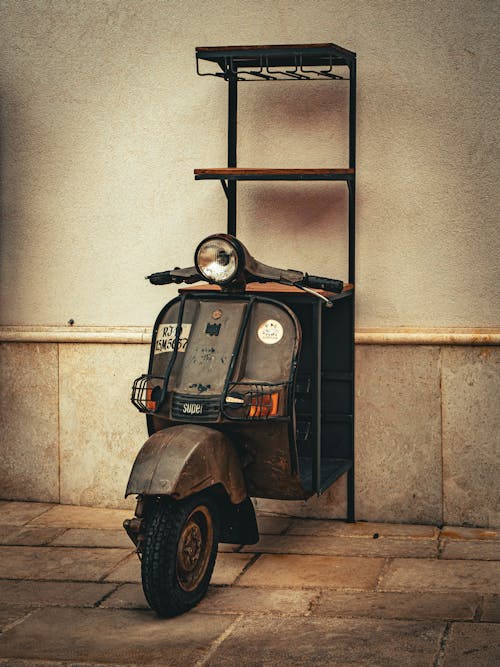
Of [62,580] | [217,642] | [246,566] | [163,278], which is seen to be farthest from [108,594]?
[163,278]

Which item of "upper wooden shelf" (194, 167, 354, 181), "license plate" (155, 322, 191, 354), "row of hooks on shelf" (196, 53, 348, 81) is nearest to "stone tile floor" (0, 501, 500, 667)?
"license plate" (155, 322, 191, 354)

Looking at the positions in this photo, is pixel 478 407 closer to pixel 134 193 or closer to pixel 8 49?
pixel 134 193

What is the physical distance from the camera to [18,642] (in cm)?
385

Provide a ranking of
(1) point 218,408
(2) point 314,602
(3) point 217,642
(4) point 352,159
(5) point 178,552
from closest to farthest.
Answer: (3) point 217,642 < (5) point 178,552 < (2) point 314,602 < (1) point 218,408 < (4) point 352,159

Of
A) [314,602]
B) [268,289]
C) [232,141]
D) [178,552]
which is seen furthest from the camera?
[232,141]

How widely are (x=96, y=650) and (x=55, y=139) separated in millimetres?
3282

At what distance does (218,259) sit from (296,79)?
1594 mm

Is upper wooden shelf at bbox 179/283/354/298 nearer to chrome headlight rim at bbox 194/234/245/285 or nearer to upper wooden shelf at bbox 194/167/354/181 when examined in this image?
chrome headlight rim at bbox 194/234/245/285

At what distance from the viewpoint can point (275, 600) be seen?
14.1 feet

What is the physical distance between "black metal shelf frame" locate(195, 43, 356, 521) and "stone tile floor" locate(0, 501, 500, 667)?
424mm

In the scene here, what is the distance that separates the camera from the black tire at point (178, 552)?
401cm

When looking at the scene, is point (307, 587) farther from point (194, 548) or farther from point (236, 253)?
point (236, 253)

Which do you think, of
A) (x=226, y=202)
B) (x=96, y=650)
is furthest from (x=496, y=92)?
(x=96, y=650)

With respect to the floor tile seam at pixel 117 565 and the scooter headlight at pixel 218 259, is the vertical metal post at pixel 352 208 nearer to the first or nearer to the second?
the scooter headlight at pixel 218 259
